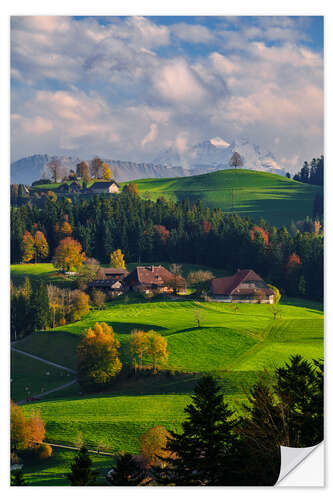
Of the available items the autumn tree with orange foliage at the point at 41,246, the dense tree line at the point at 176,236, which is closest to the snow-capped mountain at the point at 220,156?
the dense tree line at the point at 176,236

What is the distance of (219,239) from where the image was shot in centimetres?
1156

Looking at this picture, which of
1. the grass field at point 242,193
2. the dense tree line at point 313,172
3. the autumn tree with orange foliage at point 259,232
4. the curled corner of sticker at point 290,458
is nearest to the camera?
the curled corner of sticker at point 290,458

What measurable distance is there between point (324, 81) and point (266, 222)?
15.0 feet

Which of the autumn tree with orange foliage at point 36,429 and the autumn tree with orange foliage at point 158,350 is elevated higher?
the autumn tree with orange foliage at point 158,350

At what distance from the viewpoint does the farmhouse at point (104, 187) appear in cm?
1221

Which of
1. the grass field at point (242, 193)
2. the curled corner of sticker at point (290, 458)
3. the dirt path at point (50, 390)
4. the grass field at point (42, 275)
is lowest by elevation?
the curled corner of sticker at point (290, 458)

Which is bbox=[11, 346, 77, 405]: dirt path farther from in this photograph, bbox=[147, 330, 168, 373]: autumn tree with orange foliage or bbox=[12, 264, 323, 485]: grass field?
bbox=[147, 330, 168, 373]: autumn tree with orange foliage

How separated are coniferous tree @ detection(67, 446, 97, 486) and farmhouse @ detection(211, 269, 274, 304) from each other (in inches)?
174

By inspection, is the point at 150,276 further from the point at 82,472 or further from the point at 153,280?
the point at 82,472

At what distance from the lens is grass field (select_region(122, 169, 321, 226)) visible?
12.6m

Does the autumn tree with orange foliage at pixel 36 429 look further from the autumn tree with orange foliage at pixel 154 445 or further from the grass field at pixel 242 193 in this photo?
the grass field at pixel 242 193

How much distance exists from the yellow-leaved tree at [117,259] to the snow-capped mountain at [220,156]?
2196 millimetres

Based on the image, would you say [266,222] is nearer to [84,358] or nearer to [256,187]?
[256,187]

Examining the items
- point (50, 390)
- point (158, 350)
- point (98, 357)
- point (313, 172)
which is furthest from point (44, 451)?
point (313, 172)
